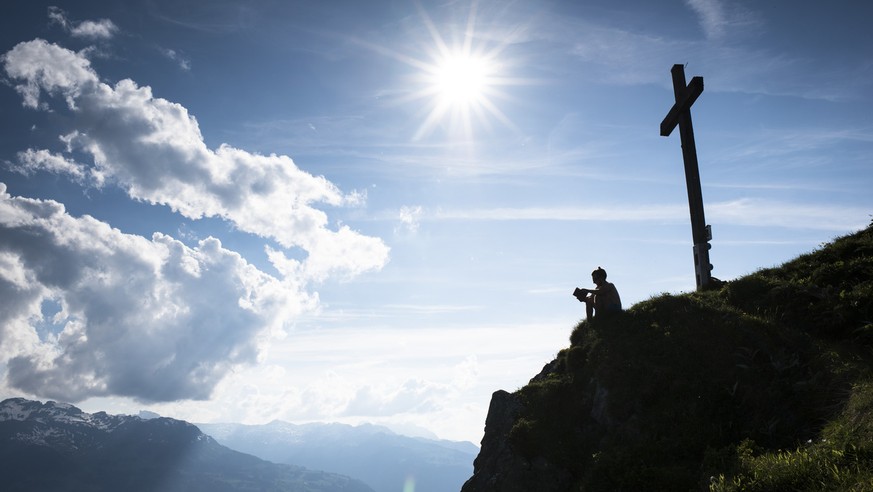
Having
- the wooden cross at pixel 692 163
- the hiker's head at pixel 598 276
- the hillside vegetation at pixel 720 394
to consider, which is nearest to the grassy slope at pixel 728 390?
the hillside vegetation at pixel 720 394

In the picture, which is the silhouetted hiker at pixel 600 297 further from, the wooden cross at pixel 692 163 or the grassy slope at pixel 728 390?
the wooden cross at pixel 692 163

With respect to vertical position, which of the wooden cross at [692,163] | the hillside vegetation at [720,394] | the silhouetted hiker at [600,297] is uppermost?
the wooden cross at [692,163]

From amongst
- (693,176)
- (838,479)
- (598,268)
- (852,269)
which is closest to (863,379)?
(838,479)

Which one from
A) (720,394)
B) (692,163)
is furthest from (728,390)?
(692,163)

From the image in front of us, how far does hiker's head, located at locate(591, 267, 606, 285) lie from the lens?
19625mm

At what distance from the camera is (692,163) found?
22.5m

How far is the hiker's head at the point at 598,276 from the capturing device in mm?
19625

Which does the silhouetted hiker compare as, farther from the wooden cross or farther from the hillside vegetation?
the wooden cross

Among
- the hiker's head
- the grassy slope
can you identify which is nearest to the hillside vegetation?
the grassy slope

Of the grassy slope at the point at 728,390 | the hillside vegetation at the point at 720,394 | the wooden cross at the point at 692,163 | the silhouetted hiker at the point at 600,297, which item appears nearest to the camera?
the grassy slope at the point at 728,390

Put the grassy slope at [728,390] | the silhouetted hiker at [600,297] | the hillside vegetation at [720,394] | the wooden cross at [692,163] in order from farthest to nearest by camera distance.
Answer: the wooden cross at [692,163] < the silhouetted hiker at [600,297] < the hillside vegetation at [720,394] < the grassy slope at [728,390]

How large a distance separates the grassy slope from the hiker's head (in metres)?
1.62

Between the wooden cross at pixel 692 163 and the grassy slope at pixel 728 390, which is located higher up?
the wooden cross at pixel 692 163

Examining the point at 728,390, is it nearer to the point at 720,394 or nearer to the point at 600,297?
the point at 720,394
